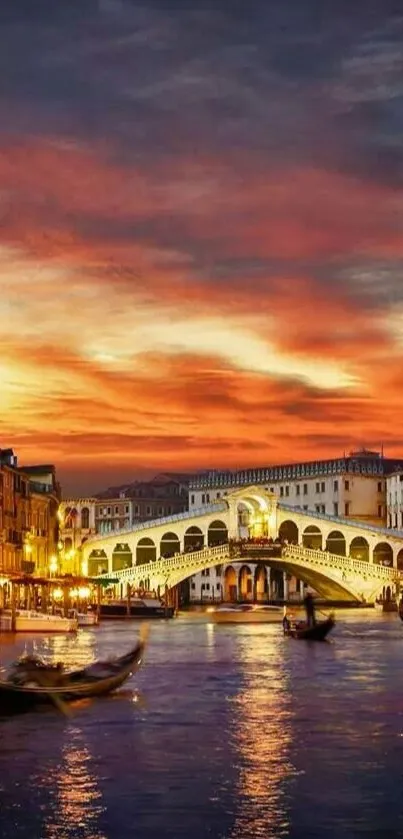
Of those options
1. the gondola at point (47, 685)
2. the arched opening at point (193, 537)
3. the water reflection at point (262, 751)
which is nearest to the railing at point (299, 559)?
the arched opening at point (193, 537)

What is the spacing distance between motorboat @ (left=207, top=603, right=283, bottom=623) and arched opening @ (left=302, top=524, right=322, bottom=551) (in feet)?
70.3

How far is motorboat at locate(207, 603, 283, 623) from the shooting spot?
66.3m

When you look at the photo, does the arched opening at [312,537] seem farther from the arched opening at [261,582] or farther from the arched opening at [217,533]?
the arched opening at [261,582]

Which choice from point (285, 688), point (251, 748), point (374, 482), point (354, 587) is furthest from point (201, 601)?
point (251, 748)

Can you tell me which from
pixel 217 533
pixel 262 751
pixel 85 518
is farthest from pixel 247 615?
pixel 85 518

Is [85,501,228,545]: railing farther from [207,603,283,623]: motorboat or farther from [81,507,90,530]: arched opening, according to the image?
[81,507,90,530]: arched opening

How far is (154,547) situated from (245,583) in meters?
21.1

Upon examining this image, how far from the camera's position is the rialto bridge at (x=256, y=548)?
8094cm

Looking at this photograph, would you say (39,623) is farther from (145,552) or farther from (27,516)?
(145,552)

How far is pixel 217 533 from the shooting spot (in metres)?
99.1

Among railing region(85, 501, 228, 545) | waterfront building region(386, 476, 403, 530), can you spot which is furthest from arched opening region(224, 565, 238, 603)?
railing region(85, 501, 228, 545)

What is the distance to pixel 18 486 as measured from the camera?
69.3m

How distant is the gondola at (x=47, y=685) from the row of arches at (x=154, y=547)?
61442mm

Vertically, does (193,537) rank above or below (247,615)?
above
